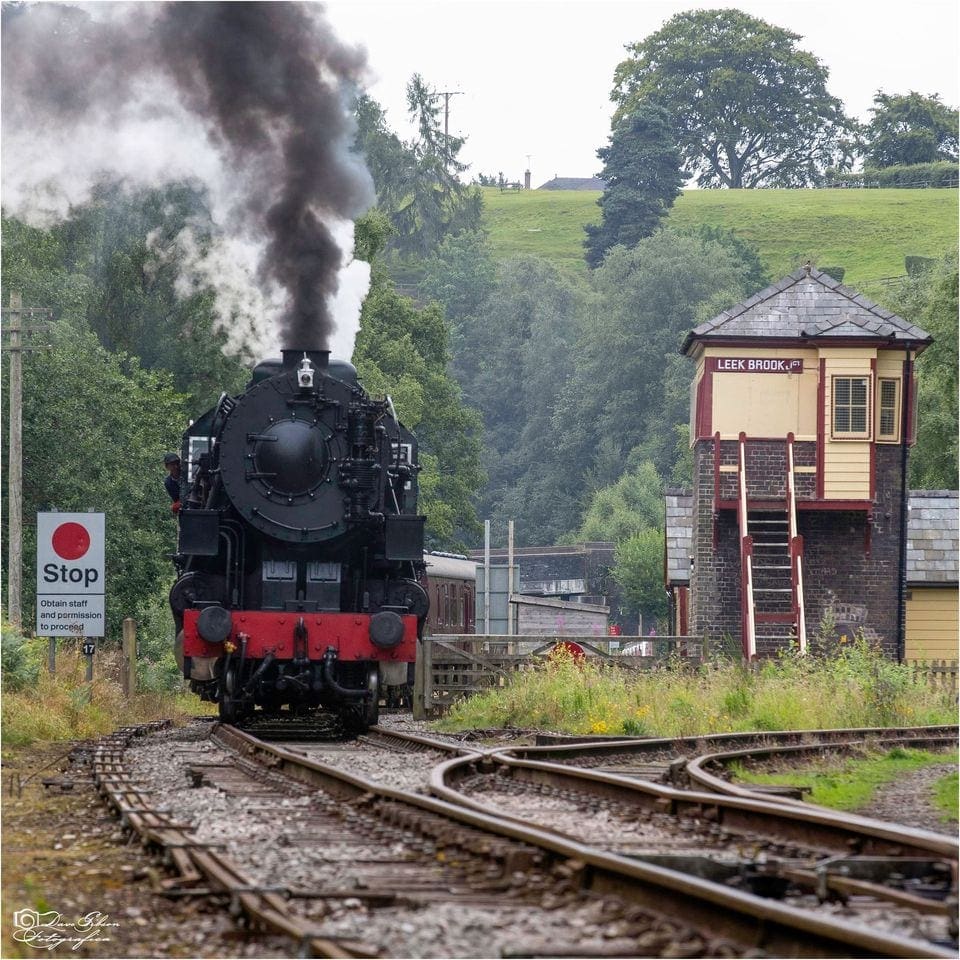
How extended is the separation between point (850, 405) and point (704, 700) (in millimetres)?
12687

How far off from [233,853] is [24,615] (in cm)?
2386

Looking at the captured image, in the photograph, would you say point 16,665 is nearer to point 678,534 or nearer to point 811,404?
point 811,404

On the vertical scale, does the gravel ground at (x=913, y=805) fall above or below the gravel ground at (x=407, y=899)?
below

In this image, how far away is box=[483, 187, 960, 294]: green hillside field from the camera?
106m

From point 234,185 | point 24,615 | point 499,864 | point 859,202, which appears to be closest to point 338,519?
point 234,185

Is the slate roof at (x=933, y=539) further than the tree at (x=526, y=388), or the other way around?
the tree at (x=526, y=388)

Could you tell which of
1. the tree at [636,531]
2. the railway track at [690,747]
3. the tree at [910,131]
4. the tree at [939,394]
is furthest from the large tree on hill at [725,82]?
the railway track at [690,747]

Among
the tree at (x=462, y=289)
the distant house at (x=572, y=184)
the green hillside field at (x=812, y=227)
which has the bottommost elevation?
the tree at (x=462, y=289)

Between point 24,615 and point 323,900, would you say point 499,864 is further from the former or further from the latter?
point 24,615

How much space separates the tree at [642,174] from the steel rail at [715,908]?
4028 inches

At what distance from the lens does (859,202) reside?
11600 centimetres

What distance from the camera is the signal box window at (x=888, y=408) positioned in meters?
30.8

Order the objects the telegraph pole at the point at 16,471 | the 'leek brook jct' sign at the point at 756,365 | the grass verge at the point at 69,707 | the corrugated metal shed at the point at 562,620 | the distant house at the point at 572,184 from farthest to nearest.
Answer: the distant house at the point at 572,184
the corrugated metal shed at the point at 562,620
the 'leek brook jct' sign at the point at 756,365
the telegraph pole at the point at 16,471
the grass verge at the point at 69,707

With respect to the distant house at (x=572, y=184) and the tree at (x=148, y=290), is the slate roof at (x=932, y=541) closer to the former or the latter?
the tree at (x=148, y=290)
